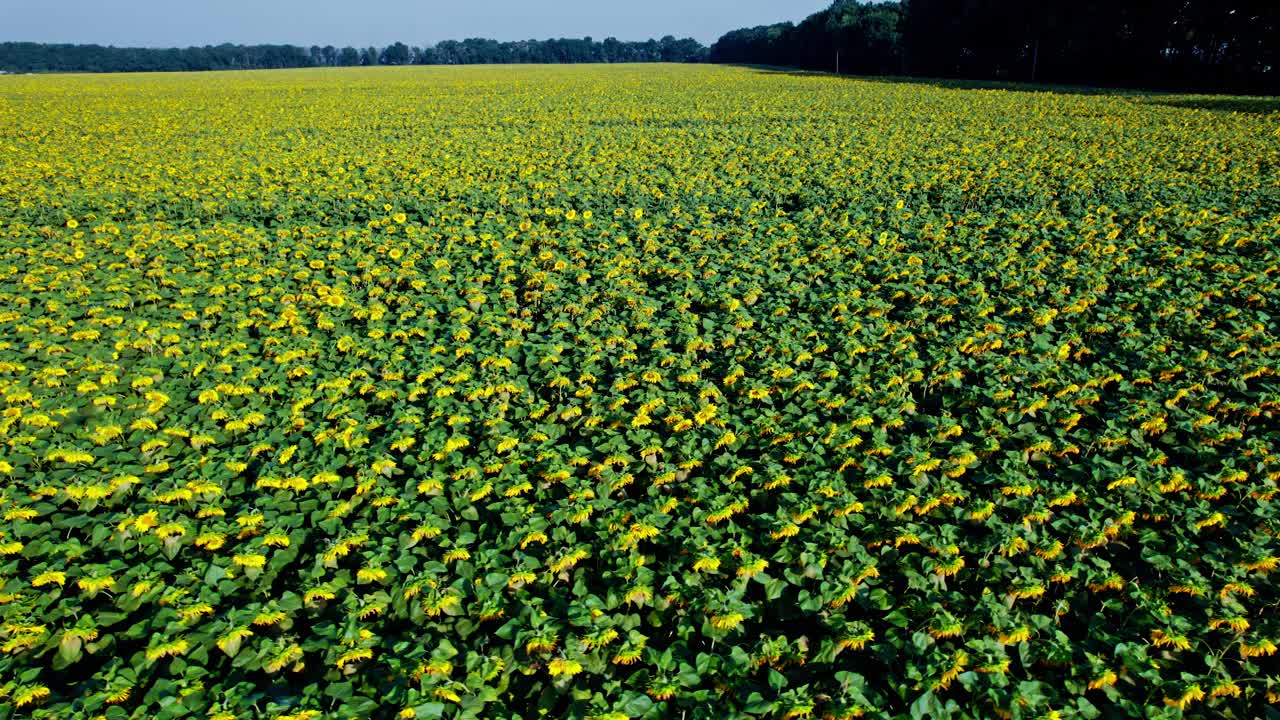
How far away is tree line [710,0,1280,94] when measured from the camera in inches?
1280

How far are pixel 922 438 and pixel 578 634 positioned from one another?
3059 mm

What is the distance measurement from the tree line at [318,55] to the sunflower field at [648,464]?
12468 centimetres

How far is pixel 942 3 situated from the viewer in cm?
5384

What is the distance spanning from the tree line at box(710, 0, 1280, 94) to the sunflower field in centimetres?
3159

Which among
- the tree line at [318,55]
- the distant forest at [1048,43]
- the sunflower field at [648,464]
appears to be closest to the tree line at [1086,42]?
the distant forest at [1048,43]

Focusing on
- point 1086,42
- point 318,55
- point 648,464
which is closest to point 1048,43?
point 1086,42

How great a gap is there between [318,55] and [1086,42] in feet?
455

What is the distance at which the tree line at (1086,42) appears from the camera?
32.5m

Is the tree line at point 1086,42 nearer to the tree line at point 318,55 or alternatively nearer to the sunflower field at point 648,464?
the sunflower field at point 648,464

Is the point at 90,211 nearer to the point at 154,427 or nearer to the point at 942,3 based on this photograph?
the point at 154,427

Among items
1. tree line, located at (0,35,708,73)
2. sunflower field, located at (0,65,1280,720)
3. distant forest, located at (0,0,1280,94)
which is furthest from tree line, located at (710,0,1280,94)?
tree line, located at (0,35,708,73)

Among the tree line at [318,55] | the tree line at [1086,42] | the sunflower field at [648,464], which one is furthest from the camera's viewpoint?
the tree line at [318,55]

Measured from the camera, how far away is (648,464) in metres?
4.65

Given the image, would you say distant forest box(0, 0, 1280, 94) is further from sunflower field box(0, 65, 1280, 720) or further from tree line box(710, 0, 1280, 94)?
sunflower field box(0, 65, 1280, 720)
